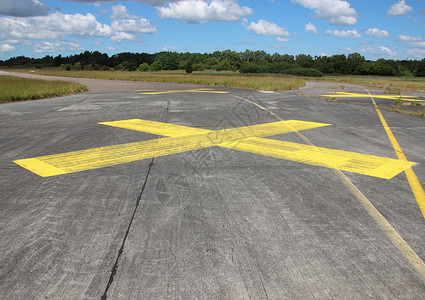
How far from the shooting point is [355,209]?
11.6 ft

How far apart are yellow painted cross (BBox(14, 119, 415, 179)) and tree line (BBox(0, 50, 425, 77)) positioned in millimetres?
88964

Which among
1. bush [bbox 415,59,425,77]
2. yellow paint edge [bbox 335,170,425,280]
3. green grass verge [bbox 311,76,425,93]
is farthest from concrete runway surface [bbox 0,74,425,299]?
bush [bbox 415,59,425,77]

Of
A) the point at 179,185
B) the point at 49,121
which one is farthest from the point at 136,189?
the point at 49,121

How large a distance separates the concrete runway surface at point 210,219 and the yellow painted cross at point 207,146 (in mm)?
39

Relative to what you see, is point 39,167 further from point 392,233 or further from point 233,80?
point 233,80

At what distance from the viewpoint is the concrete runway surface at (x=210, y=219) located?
2.32 metres

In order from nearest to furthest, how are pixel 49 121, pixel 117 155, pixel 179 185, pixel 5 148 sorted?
pixel 179 185
pixel 117 155
pixel 5 148
pixel 49 121

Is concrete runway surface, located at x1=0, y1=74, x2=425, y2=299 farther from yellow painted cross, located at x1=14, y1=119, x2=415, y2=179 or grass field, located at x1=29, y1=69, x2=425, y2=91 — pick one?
grass field, located at x1=29, y1=69, x2=425, y2=91

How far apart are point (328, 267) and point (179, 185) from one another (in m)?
2.18

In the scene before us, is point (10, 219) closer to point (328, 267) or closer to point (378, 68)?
point (328, 267)

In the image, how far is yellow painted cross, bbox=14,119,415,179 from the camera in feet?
16.3

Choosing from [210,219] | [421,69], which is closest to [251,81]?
[210,219]

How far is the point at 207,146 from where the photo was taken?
20.3ft

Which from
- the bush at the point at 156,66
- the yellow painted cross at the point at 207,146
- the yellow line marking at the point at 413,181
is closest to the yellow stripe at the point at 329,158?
the yellow painted cross at the point at 207,146
